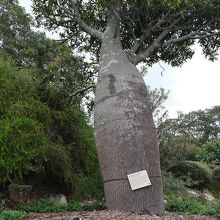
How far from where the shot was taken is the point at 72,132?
7059mm

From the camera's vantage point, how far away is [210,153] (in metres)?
14.7

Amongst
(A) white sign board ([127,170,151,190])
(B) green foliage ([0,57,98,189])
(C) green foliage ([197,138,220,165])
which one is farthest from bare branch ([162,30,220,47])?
(C) green foliage ([197,138,220,165])

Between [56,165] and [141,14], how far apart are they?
277 cm

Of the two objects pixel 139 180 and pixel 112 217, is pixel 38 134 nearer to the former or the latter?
pixel 139 180

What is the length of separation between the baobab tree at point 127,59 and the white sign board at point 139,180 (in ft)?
0.18

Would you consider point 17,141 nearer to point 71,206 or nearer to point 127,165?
point 71,206

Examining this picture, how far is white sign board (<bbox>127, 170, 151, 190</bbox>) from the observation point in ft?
16.2

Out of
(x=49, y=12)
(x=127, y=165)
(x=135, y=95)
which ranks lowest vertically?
(x=127, y=165)

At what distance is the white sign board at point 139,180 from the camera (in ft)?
16.2

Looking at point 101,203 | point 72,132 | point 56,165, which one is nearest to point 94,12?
point 72,132

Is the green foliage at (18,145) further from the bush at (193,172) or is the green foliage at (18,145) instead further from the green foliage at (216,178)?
the green foliage at (216,178)

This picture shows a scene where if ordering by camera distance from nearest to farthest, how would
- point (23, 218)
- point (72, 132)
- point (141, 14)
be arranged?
1. point (23, 218)
2. point (141, 14)
3. point (72, 132)

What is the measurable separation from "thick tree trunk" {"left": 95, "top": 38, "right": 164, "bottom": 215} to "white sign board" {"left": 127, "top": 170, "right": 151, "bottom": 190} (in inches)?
2.0

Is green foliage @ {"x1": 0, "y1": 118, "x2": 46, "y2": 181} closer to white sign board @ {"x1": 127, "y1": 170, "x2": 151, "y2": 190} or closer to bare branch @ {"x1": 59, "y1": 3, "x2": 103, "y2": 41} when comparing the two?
white sign board @ {"x1": 127, "y1": 170, "x2": 151, "y2": 190}
